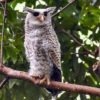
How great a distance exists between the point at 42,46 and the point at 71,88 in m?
0.35

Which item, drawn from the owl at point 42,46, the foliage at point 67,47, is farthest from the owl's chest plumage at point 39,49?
the foliage at point 67,47

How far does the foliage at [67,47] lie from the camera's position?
2639mm

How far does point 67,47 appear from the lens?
109 inches

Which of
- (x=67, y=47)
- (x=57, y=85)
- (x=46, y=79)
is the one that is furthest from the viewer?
(x=67, y=47)

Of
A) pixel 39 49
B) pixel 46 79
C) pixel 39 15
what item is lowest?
pixel 46 79

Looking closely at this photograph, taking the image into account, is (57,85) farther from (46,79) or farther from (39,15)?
(39,15)

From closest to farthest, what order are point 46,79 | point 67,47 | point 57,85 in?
point 57,85, point 46,79, point 67,47

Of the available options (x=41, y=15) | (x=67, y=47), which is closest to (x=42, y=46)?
(x=41, y=15)

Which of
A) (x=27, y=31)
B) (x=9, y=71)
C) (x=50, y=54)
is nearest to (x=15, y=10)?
(x=27, y=31)

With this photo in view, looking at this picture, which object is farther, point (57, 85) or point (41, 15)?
point (41, 15)

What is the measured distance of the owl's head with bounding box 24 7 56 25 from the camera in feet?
7.94

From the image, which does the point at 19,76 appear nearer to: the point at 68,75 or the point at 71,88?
the point at 71,88

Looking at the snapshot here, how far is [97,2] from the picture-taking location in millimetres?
2490

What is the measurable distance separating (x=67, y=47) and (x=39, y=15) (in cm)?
40
